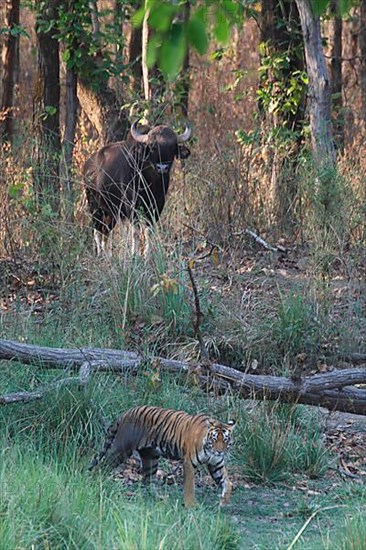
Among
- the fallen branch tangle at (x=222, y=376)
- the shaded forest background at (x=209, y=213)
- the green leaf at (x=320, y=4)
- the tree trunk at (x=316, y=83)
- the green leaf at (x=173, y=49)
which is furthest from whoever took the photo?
the tree trunk at (x=316, y=83)

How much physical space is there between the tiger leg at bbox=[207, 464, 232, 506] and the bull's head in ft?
23.0

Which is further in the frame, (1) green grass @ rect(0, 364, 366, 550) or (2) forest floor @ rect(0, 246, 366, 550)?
(2) forest floor @ rect(0, 246, 366, 550)

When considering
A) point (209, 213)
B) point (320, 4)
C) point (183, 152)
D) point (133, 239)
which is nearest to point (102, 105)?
point (183, 152)

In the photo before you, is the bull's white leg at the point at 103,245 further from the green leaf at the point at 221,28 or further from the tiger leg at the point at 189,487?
the green leaf at the point at 221,28

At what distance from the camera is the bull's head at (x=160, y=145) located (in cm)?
1317

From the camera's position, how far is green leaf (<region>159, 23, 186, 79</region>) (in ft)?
11.5

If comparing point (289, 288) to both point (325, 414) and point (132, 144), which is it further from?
point (132, 144)

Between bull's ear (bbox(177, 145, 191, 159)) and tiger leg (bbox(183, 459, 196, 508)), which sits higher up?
bull's ear (bbox(177, 145, 191, 159))

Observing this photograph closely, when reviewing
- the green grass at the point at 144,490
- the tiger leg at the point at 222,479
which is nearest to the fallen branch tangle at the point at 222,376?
the green grass at the point at 144,490

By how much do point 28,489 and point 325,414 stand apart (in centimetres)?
348

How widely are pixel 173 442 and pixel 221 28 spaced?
347 cm

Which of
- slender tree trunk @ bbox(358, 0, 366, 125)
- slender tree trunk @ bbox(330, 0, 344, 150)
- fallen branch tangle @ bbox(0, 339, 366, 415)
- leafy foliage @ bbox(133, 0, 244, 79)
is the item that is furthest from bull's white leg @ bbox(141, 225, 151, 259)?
slender tree trunk @ bbox(358, 0, 366, 125)

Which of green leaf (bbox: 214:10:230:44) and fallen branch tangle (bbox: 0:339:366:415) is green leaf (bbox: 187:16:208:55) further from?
fallen branch tangle (bbox: 0:339:366:415)

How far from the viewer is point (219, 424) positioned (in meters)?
6.45
